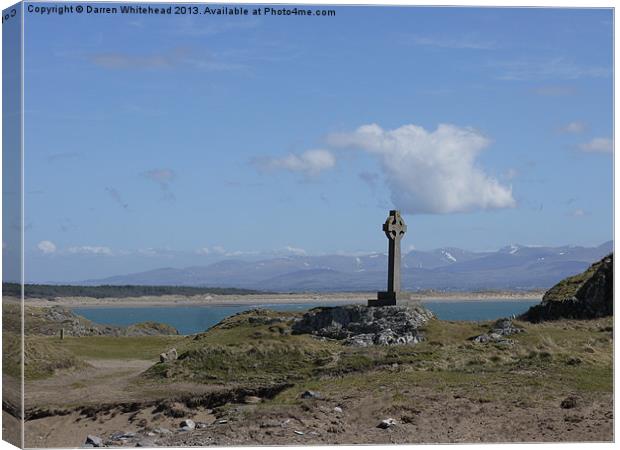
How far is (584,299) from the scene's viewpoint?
34.9m

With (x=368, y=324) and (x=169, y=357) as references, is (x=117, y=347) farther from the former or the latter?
(x=368, y=324)

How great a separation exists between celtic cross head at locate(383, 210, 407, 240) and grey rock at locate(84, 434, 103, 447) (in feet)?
40.6

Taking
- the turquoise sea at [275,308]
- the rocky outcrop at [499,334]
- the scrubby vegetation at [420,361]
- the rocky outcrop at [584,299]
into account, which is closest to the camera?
the scrubby vegetation at [420,361]

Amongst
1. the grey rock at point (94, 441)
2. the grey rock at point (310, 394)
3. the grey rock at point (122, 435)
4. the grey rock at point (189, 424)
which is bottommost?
the grey rock at point (94, 441)

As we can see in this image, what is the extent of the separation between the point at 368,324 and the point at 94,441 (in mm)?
11718

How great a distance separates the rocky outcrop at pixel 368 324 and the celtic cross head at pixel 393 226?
2186mm

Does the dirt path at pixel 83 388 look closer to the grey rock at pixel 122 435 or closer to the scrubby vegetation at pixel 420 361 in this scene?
the scrubby vegetation at pixel 420 361

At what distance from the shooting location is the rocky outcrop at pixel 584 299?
3419 cm

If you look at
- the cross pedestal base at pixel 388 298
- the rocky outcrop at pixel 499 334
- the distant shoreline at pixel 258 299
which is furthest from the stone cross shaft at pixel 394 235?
the distant shoreline at pixel 258 299

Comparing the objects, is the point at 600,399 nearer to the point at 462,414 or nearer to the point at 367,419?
the point at 462,414

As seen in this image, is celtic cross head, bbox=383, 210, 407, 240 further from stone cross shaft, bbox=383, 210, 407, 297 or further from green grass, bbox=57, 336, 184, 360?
green grass, bbox=57, 336, 184, 360

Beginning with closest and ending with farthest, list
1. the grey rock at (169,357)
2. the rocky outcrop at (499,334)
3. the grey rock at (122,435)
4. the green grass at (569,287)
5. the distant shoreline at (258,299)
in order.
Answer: the grey rock at (122,435) → the rocky outcrop at (499,334) → the grey rock at (169,357) → the green grass at (569,287) → the distant shoreline at (258,299)

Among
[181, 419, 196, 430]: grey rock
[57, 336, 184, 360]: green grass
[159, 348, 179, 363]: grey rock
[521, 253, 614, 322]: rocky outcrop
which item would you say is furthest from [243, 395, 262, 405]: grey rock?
[521, 253, 614, 322]: rocky outcrop

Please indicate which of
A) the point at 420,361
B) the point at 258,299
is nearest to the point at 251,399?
the point at 420,361
